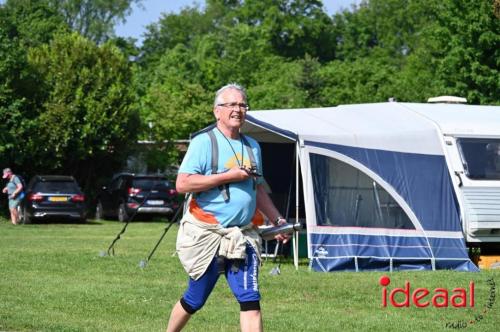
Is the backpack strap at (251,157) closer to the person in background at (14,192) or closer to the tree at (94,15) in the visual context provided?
the person in background at (14,192)

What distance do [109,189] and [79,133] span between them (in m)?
2.14

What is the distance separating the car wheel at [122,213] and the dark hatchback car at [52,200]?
1796mm

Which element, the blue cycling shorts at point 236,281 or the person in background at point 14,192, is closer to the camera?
the blue cycling shorts at point 236,281

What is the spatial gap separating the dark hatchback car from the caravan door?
706 inches

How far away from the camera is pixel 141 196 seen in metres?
36.4

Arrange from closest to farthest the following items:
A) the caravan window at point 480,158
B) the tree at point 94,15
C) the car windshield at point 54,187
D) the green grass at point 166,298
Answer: the green grass at point 166,298 < the caravan window at point 480,158 < the car windshield at point 54,187 < the tree at point 94,15

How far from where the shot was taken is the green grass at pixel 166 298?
11.3 m

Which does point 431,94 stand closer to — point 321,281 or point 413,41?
point 321,281

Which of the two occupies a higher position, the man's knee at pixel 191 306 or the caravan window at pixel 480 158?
the caravan window at pixel 480 158

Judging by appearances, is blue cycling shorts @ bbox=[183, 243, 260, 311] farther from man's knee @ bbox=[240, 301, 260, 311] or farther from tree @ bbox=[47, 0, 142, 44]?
tree @ bbox=[47, 0, 142, 44]

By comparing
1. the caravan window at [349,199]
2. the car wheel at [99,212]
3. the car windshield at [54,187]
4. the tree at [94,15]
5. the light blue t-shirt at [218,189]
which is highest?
the tree at [94,15]

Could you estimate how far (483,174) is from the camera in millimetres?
19094

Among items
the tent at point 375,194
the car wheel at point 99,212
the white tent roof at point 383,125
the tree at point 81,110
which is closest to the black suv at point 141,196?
the car wheel at point 99,212

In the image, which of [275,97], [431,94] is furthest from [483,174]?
[275,97]
